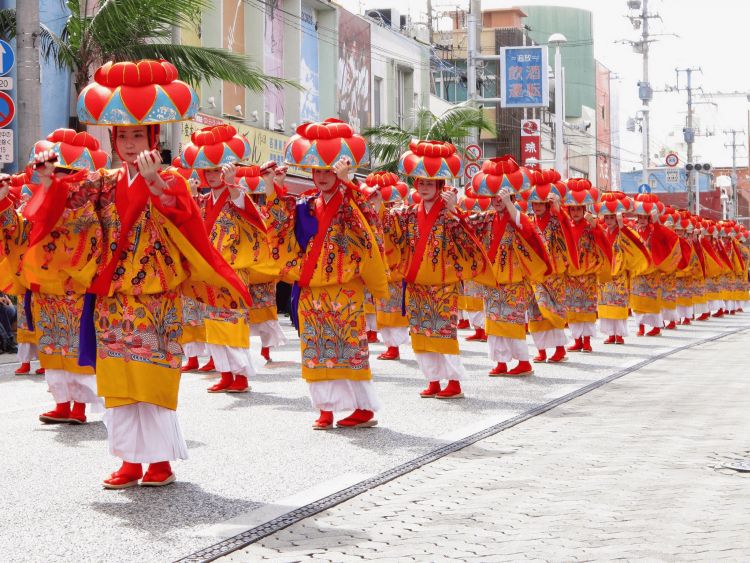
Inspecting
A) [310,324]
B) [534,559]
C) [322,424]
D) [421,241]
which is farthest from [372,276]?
[534,559]

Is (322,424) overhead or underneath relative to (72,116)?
underneath

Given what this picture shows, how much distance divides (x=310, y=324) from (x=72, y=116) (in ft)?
48.1

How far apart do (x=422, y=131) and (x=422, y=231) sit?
21.4 meters

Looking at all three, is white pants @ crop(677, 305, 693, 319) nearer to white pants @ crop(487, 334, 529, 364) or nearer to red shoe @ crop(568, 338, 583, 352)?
red shoe @ crop(568, 338, 583, 352)

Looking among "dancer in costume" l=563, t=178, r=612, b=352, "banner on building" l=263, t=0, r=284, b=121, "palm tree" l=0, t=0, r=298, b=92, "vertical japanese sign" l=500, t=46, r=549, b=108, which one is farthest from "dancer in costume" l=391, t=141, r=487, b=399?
"vertical japanese sign" l=500, t=46, r=549, b=108

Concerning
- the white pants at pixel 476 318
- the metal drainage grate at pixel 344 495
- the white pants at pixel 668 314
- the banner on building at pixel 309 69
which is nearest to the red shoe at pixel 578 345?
the white pants at pixel 476 318

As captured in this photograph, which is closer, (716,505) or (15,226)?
(716,505)

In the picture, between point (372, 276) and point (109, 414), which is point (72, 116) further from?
point (109, 414)

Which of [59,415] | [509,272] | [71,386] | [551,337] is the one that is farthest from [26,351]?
[551,337]

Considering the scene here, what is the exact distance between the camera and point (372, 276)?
27.3ft

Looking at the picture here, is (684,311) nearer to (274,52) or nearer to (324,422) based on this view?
(274,52)

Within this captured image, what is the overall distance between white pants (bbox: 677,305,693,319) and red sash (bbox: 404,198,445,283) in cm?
1354

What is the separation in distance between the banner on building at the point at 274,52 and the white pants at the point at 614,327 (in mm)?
13929

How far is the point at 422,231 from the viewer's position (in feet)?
32.7
